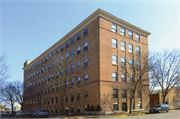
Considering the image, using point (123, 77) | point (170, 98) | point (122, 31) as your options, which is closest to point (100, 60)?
point (123, 77)

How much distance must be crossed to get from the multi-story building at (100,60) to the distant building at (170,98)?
5.13 m

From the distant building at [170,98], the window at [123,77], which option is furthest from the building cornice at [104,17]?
the distant building at [170,98]

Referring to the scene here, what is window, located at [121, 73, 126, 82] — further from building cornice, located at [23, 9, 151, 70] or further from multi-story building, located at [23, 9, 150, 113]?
building cornice, located at [23, 9, 151, 70]

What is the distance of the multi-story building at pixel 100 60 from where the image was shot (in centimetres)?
3488

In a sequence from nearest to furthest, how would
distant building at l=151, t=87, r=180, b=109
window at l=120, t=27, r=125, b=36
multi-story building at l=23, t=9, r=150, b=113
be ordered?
multi-story building at l=23, t=9, r=150, b=113 < window at l=120, t=27, r=125, b=36 < distant building at l=151, t=87, r=180, b=109

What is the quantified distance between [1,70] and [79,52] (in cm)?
2051

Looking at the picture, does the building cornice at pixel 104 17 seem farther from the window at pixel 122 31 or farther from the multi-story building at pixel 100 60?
the window at pixel 122 31

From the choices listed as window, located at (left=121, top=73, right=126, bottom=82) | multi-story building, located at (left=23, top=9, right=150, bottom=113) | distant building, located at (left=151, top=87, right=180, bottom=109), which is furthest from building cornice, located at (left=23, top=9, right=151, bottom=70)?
distant building, located at (left=151, top=87, right=180, bottom=109)

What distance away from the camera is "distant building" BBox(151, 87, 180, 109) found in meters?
45.7

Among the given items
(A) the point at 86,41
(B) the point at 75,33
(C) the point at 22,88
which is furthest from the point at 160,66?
(C) the point at 22,88

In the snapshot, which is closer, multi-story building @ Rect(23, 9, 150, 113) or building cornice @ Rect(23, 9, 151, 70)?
multi-story building @ Rect(23, 9, 150, 113)

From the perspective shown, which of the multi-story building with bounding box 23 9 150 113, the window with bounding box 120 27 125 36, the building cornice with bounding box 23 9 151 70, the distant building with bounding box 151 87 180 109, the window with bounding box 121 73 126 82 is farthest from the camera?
the distant building with bounding box 151 87 180 109

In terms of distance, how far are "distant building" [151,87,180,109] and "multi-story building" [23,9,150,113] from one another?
5135mm

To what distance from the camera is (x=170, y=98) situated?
155 ft
